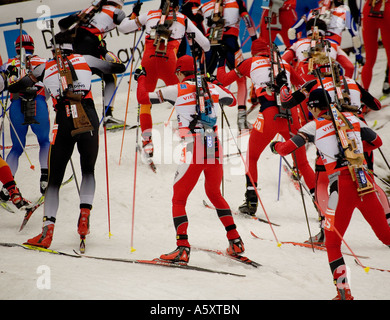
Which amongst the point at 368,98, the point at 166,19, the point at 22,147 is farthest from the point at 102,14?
the point at 368,98

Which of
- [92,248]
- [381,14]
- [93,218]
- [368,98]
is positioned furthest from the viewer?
[381,14]

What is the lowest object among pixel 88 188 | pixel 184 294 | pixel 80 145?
pixel 184 294

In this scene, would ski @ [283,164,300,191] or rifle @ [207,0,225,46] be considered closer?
ski @ [283,164,300,191]

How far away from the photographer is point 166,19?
23.2ft

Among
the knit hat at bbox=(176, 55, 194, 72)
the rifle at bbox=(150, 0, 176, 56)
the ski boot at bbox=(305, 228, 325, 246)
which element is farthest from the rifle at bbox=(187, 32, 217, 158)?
the rifle at bbox=(150, 0, 176, 56)

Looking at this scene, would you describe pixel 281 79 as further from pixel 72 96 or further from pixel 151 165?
pixel 151 165

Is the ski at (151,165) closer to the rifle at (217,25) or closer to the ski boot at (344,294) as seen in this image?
the rifle at (217,25)

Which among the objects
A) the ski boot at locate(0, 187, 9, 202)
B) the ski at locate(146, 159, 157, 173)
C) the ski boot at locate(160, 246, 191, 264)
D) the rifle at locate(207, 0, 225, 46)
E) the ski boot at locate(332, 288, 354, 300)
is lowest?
the ski boot at locate(332, 288, 354, 300)

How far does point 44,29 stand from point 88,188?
5.94 m

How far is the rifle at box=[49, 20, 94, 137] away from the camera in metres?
5.21

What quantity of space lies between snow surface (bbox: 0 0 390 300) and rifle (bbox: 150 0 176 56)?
6.15ft

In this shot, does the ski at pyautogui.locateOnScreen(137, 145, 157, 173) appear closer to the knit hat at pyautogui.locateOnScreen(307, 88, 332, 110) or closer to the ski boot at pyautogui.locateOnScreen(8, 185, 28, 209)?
the ski boot at pyautogui.locateOnScreen(8, 185, 28, 209)

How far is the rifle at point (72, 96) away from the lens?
5211 mm

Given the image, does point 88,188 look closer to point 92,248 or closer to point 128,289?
point 92,248
